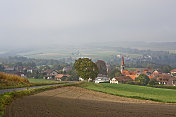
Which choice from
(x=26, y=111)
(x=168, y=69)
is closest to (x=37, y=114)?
(x=26, y=111)

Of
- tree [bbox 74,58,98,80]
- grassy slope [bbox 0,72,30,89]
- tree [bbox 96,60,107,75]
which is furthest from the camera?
tree [bbox 96,60,107,75]

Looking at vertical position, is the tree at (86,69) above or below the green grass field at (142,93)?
above

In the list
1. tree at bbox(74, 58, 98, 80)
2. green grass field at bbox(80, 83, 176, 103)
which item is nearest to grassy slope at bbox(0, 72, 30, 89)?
green grass field at bbox(80, 83, 176, 103)

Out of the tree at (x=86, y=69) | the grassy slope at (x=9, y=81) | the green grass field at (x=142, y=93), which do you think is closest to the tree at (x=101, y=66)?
the tree at (x=86, y=69)

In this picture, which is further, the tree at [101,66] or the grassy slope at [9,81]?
the tree at [101,66]

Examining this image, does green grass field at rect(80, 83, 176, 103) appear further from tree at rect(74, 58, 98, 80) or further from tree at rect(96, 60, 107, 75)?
tree at rect(96, 60, 107, 75)

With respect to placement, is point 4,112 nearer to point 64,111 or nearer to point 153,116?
point 64,111

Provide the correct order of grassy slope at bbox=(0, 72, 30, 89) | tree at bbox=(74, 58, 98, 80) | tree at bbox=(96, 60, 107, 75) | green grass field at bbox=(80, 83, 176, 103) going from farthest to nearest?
tree at bbox=(96, 60, 107, 75), tree at bbox=(74, 58, 98, 80), green grass field at bbox=(80, 83, 176, 103), grassy slope at bbox=(0, 72, 30, 89)

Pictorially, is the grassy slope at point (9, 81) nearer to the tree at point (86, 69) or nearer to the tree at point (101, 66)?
the tree at point (86, 69)

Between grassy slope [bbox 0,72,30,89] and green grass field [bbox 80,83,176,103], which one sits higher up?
grassy slope [bbox 0,72,30,89]

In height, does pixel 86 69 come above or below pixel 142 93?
Result: above

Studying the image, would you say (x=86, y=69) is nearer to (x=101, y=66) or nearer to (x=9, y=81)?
(x=9, y=81)

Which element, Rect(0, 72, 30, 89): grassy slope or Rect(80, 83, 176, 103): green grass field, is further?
Rect(80, 83, 176, 103): green grass field

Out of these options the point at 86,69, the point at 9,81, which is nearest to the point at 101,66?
the point at 86,69
